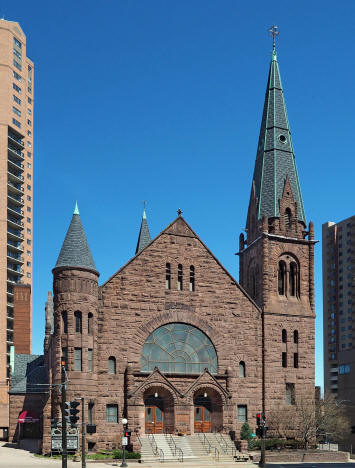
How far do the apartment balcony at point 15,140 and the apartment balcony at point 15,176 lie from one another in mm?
4006

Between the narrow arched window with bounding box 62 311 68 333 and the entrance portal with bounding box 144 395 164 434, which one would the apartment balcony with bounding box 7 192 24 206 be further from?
the entrance portal with bounding box 144 395 164 434

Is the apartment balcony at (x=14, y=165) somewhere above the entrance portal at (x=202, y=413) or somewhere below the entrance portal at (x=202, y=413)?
above

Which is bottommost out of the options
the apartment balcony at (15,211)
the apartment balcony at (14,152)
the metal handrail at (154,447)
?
the metal handrail at (154,447)

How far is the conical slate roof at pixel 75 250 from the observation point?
175 ft

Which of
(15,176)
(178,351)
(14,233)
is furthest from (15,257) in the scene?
(178,351)

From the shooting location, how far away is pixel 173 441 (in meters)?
52.4

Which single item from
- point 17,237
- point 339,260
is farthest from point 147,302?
point 339,260

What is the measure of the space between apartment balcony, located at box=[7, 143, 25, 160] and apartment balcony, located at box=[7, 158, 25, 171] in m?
0.99

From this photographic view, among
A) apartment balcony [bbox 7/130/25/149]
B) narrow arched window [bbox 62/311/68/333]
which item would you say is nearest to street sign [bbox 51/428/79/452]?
narrow arched window [bbox 62/311/68/333]

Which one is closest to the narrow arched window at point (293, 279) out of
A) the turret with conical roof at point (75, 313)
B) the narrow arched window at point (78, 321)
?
the turret with conical roof at point (75, 313)

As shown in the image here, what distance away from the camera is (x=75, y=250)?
53719 mm

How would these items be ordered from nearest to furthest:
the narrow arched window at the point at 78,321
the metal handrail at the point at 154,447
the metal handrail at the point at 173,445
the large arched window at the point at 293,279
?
1. the metal handrail at the point at 154,447
2. the metal handrail at the point at 173,445
3. the narrow arched window at the point at 78,321
4. the large arched window at the point at 293,279

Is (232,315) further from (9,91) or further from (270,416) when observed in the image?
(9,91)

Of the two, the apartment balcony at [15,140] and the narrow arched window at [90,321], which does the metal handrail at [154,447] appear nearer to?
the narrow arched window at [90,321]
